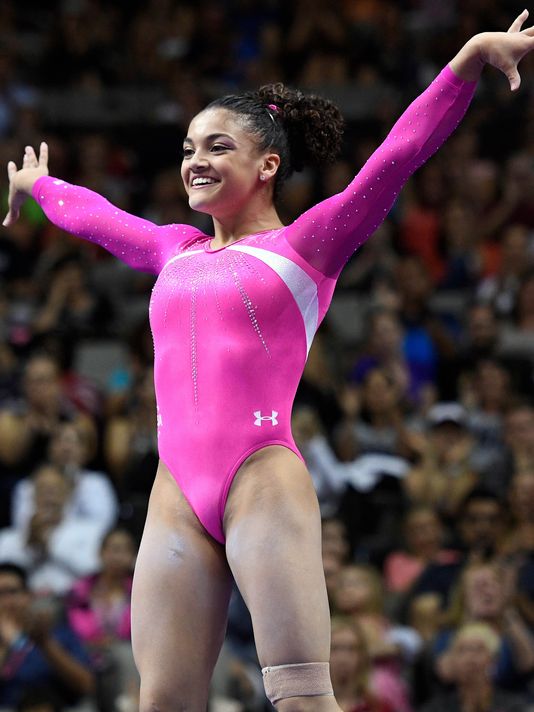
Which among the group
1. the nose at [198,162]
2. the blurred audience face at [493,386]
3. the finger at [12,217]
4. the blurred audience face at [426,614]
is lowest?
the blurred audience face at [426,614]

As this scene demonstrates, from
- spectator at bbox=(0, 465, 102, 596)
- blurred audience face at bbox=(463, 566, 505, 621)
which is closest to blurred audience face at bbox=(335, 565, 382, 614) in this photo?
blurred audience face at bbox=(463, 566, 505, 621)

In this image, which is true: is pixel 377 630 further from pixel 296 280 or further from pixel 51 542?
pixel 296 280

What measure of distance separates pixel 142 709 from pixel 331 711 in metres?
0.49

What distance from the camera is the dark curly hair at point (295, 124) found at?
3873mm

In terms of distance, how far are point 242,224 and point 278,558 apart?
1.01 metres

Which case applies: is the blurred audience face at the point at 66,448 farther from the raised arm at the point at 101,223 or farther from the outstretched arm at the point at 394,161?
the outstretched arm at the point at 394,161

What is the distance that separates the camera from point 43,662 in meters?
6.22

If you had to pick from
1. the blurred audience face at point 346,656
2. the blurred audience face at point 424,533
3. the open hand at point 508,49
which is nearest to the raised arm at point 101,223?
the open hand at point 508,49

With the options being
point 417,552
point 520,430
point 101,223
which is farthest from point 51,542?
point 101,223

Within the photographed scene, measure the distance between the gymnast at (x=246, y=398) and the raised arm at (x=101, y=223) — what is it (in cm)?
19

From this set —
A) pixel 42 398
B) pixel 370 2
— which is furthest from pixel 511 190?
pixel 42 398

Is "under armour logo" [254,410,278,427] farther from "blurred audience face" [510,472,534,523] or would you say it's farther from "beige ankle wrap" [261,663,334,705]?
"blurred audience face" [510,472,534,523]

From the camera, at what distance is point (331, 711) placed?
3.35 metres

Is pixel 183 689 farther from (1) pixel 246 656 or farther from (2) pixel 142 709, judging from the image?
(1) pixel 246 656
